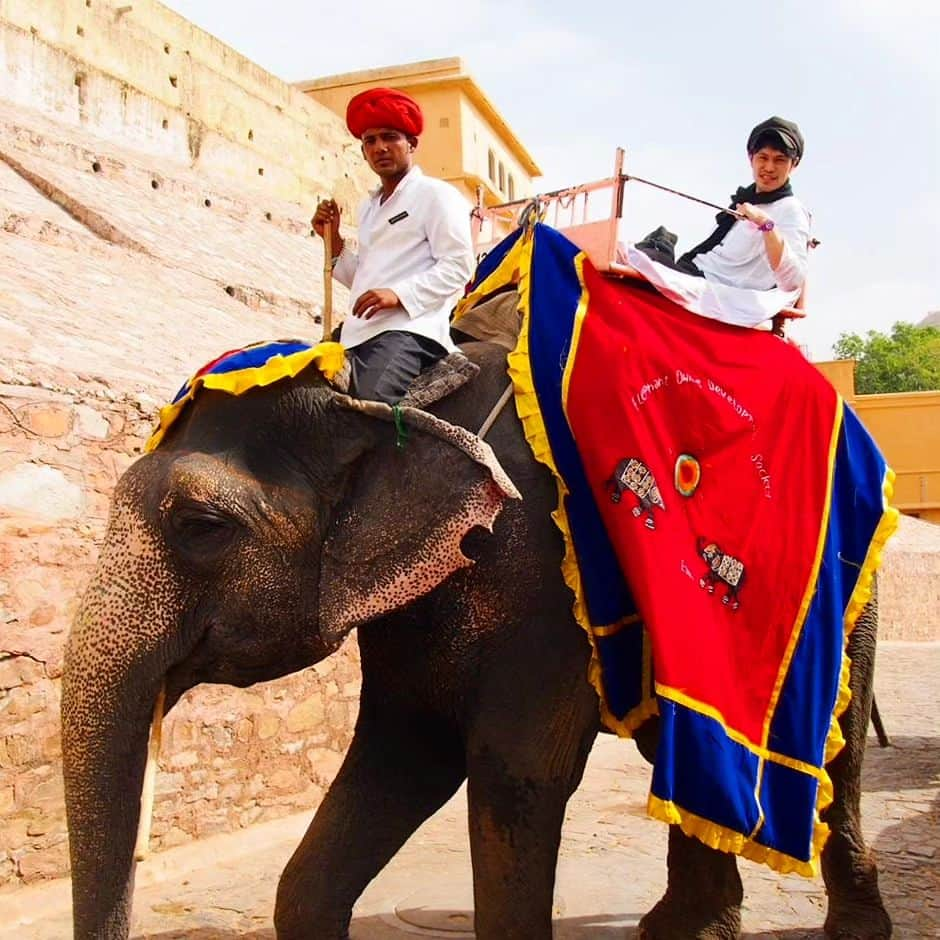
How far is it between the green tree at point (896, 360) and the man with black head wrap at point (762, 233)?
46.3 metres

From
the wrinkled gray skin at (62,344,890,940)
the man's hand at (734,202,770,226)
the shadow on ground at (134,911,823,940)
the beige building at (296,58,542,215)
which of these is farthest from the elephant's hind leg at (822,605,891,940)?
the beige building at (296,58,542,215)

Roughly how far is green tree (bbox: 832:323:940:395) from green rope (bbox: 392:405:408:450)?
4804cm

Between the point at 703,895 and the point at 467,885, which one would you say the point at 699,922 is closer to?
the point at 703,895

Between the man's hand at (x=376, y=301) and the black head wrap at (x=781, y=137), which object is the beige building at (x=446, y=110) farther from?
the man's hand at (x=376, y=301)

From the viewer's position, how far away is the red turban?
10.8ft

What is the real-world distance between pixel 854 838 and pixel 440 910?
174 cm

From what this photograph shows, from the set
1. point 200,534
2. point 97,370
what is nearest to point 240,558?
point 200,534

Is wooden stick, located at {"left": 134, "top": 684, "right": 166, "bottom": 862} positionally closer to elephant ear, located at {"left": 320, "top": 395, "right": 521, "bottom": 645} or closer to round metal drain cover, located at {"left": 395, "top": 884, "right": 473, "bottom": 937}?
elephant ear, located at {"left": 320, "top": 395, "right": 521, "bottom": 645}

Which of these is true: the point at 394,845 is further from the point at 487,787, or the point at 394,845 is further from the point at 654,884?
the point at 654,884

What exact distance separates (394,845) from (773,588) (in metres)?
1.36

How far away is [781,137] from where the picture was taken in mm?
4215

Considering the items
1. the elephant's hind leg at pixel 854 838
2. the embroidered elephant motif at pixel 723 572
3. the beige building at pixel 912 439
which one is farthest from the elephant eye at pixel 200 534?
the beige building at pixel 912 439

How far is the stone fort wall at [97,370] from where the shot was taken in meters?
5.32

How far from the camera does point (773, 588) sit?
353 centimetres
